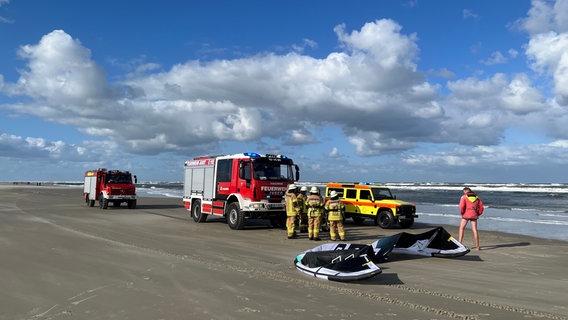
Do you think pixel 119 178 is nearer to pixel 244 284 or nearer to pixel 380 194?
pixel 380 194

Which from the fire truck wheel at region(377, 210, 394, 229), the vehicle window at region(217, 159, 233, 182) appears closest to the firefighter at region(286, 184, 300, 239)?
the vehicle window at region(217, 159, 233, 182)

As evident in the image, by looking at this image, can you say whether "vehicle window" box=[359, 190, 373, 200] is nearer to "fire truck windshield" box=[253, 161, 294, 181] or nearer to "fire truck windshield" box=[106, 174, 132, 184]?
"fire truck windshield" box=[253, 161, 294, 181]

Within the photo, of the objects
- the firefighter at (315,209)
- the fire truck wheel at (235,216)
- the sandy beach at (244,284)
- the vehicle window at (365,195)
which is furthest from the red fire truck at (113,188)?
the firefighter at (315,209)

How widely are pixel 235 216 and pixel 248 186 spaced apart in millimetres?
1451

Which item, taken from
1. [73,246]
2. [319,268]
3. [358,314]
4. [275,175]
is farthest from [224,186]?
[358,314]

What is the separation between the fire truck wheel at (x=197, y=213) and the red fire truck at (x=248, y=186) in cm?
92

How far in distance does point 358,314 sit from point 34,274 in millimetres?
6092

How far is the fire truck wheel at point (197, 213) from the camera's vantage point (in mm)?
19183

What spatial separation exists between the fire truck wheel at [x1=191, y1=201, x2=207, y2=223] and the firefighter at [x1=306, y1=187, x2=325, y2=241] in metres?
6.80

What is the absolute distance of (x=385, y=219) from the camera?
59.6ft

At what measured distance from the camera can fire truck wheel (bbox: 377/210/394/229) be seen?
17984mm

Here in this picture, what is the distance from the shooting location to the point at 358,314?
19.6ft

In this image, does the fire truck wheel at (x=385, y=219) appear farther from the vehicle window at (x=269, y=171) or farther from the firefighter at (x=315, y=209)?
the firefighter at (x=315, y=209)

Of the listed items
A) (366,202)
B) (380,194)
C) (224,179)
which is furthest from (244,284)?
(380,194)
